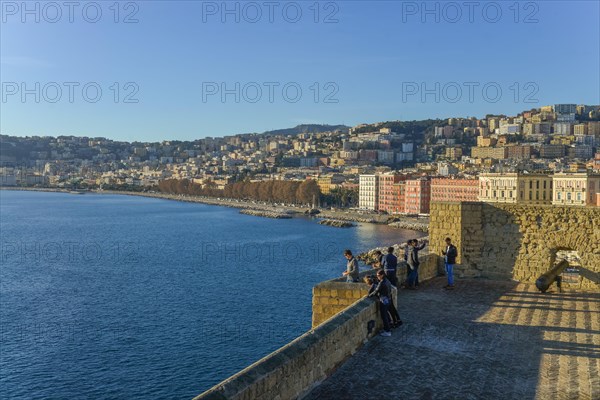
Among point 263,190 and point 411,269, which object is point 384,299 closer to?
point 411,269

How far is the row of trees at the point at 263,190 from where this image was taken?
367 feet

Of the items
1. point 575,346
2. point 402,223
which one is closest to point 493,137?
point 402,223

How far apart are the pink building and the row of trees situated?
76.8ft

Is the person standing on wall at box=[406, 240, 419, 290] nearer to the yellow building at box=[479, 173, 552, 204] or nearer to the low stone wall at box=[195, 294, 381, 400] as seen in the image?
the low stone wall at box=[195, 294, 381, 400]

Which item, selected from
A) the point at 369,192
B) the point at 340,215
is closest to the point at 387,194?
the point at 369,192

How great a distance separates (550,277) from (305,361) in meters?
5.73

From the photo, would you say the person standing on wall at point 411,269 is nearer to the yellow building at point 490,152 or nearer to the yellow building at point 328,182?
the yellow building at point 328,182

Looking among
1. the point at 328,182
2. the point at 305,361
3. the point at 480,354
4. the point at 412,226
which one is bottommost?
the point at 412,226

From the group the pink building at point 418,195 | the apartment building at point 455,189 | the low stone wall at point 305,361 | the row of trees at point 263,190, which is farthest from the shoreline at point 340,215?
the low stone wall at point 305,361

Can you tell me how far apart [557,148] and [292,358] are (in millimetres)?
146124

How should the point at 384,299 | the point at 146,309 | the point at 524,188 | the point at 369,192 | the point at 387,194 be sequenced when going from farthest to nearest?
the point at 369,192 → the point at 387,194 → the point at 524,188 → the point at 146,309 → the point at 384,299

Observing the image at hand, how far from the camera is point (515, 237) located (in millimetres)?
10344

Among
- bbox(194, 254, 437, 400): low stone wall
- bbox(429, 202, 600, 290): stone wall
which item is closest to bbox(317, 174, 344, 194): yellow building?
A: bbox(429, 202, 600, 290): stone wall

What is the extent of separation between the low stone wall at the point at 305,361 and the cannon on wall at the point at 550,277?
3705 millimetres
